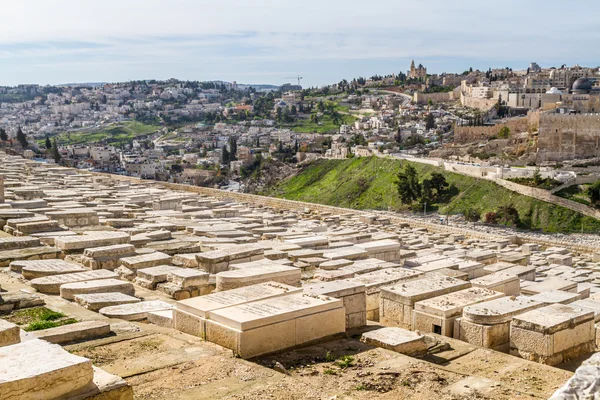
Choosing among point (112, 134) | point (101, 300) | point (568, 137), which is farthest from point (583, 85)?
point (101, 300)

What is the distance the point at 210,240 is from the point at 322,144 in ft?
216

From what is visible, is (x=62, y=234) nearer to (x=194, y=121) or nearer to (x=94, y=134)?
(x=94, y=134)

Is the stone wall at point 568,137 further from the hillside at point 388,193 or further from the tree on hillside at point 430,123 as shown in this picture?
the tree on hillside at point 430,123

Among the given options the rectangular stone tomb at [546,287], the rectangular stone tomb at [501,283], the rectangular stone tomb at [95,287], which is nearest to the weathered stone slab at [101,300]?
the rectangular stone tomb at [95,287]

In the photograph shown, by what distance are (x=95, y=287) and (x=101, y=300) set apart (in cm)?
42

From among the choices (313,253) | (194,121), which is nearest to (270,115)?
(194,121)

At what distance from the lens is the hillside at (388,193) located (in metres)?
36.0

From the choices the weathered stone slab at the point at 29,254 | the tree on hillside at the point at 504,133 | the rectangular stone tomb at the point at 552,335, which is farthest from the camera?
the tree on hillside at the point at 504,133

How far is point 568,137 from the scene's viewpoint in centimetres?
5238

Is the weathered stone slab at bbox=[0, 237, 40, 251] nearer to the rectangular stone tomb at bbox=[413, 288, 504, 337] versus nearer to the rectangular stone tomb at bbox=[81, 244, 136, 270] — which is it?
the rectangular stone tomb at bbox=[81, 244, 136, 270]

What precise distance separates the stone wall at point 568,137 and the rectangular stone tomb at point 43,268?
161 feet

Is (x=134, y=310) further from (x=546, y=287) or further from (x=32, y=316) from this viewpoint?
(x=546, y=287)

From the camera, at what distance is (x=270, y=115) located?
400ft

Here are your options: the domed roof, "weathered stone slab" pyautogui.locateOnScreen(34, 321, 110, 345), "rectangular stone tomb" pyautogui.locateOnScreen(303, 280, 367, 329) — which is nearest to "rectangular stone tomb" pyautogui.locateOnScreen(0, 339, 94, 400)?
"weathered stone slab" pyautogui.locateOnScreen(34, 321, 110, 345)
